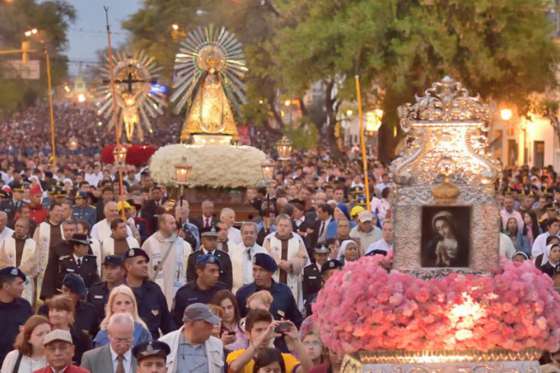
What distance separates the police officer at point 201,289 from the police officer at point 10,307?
57.7 inches

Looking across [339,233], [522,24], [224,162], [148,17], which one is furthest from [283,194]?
[148,17]

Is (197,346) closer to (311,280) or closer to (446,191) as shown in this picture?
(446,191)

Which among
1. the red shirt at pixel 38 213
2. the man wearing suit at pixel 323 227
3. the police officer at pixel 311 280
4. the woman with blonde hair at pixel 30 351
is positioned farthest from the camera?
the red shirt at pixel 38 213

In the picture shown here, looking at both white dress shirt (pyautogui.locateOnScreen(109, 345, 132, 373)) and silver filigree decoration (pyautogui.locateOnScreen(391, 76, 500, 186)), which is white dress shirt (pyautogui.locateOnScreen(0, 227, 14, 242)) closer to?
white dress shirt (pyautogui.locateOnScreen(109, 345, 132, 373))

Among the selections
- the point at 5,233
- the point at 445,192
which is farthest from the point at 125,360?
the point at 5,233

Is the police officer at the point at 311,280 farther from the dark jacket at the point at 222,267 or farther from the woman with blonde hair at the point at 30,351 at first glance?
the woman with blonde hair at the point at 30,351

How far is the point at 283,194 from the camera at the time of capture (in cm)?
2964

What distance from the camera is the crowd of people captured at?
1110 cm

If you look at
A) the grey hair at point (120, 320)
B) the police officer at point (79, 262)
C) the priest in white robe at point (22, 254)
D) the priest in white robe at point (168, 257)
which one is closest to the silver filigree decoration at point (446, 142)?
the grey hair at point (120, 320)

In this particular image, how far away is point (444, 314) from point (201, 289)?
5318 millimetres

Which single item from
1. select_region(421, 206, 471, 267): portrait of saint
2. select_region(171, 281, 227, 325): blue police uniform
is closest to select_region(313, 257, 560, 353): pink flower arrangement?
select_region(421, 206, 471, 267): portrait of saint

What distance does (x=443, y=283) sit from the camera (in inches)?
375

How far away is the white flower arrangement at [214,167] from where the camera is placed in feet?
114

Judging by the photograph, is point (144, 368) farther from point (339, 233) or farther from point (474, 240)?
point (339, 233)
